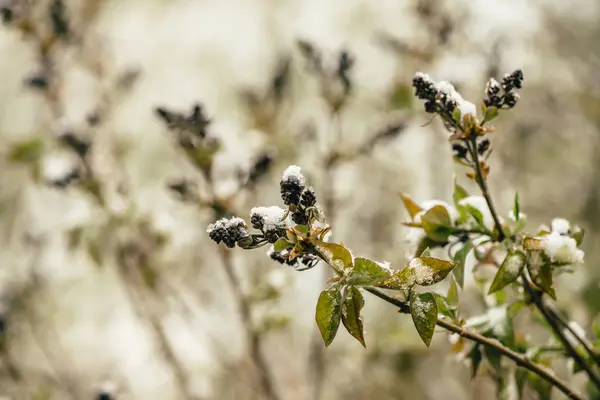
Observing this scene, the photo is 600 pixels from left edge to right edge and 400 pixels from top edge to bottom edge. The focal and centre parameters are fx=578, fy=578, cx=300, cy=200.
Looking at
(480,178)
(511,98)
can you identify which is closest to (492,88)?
(511,98)

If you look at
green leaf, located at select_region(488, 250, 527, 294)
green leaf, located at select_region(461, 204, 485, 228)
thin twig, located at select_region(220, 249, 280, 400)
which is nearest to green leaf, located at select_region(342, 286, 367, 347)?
green leaf, located at select_region(488, 250, 527, 294)

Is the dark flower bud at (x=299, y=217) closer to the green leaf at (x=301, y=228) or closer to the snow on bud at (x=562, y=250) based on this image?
the green leaf at (x=301, y=228)

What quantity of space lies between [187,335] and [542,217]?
2853mm

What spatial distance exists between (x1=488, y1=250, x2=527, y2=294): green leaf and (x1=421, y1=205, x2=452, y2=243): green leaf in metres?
0.13

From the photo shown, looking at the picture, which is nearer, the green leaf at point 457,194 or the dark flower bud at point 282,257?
the dark flower bud at point 282,257

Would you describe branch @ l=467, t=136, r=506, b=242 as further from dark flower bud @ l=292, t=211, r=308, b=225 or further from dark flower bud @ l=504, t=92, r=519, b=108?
dark flower bud @ l=292, t=211, r=308, b=225

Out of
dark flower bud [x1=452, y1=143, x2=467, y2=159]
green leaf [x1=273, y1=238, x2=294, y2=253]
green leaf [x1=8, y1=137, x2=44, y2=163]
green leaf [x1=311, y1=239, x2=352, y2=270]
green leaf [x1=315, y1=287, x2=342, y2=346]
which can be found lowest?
green leaf [x1=315, y1=287, x2=342, y2=346]

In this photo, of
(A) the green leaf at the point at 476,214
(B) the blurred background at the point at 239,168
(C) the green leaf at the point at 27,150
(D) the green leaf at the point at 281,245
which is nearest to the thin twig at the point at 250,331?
(B) the blurred background at the point at 239,168

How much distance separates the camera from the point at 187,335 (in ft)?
14.9

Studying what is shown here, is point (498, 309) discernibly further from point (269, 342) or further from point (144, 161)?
point (144, 161)

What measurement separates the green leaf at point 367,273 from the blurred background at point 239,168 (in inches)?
16.8

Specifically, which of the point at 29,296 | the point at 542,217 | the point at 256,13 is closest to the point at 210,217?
the point at 29,296

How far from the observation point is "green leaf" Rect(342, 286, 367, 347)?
851 mm

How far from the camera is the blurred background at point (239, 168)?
6.90 feet
